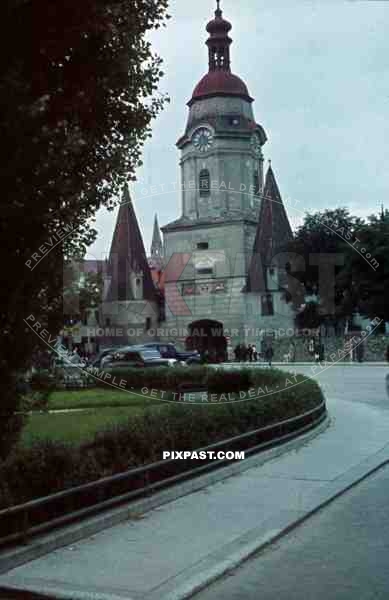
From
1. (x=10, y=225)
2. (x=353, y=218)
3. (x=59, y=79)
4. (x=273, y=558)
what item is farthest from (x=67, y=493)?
(x=353, y=218)

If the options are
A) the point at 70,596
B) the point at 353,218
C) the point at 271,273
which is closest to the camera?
the point at 70,596

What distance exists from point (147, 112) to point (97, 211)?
134 centimetres

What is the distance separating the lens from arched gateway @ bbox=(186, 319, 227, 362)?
5409 cm

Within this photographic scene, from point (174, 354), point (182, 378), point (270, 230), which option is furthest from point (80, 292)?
point (270, 230)

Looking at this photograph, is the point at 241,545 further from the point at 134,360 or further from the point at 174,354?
the point at 174,354

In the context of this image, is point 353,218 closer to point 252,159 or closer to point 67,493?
point 252,159

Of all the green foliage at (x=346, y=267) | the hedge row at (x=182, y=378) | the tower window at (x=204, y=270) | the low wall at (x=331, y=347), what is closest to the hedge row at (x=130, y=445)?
the hedge row at (x=182, y=378)

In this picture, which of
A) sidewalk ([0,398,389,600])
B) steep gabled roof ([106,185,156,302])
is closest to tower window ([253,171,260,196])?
steep gabled roof ([106,185,156,302])

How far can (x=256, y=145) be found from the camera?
60438mm

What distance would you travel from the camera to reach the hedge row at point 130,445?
7625 mm

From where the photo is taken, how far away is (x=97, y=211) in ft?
25.5

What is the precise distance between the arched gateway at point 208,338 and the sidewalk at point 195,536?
4105 cm

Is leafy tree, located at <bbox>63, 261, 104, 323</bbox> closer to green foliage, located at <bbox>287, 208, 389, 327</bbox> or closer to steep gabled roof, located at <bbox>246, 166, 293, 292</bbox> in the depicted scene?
steep gabled roof, located at <bbox>246, 166, 293, 292</bbox>

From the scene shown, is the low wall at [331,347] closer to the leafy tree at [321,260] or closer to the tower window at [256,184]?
the leafy tree at [321,260]
